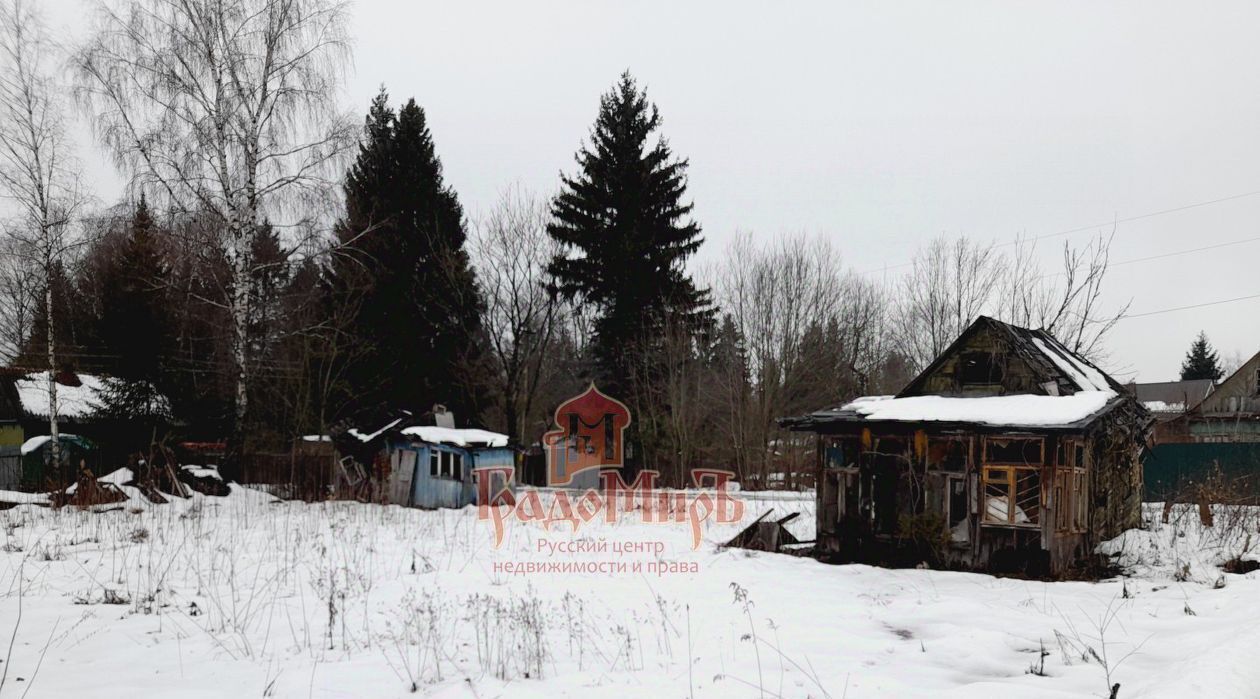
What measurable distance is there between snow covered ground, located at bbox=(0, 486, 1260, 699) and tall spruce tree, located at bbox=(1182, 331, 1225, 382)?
65344 mm

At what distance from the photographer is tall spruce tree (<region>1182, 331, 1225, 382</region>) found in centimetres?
6525

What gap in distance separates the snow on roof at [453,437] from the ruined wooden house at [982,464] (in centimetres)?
871

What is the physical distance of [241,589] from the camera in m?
8.23

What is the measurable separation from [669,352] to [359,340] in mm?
11196

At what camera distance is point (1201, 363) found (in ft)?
216

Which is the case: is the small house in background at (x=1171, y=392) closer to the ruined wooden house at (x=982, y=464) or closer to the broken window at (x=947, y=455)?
the ruined wooden house at (x=982, y=464)

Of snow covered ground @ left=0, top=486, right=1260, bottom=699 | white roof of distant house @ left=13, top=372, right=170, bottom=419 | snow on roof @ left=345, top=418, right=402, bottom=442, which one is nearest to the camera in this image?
snow covered ground @ left=0, top=486, right=1260, bottom=699

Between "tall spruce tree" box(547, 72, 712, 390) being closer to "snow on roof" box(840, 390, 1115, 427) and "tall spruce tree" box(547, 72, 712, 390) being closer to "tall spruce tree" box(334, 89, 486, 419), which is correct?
"tall spruce tree" box(334, 89, 486, 419)

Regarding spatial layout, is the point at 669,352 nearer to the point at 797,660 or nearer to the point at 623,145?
the point at 623,145

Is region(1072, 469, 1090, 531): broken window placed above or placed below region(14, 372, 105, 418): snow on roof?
below

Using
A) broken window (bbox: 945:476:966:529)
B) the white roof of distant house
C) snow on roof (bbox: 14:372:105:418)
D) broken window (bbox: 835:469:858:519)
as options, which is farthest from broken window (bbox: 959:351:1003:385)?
snow on roof (bbox: 14:372:105:418)

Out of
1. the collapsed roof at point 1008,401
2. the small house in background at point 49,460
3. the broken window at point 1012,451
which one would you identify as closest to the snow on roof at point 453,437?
the small house in background at point 49,460
